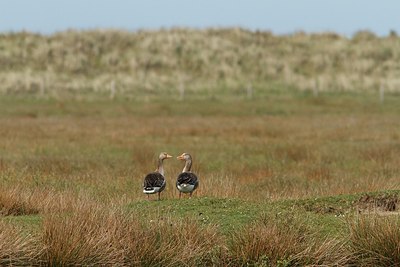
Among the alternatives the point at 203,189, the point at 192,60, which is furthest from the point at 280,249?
the point at 192,60

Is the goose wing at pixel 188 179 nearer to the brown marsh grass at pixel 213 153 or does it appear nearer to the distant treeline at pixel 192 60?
the brown marsh grass at pixel 213 153

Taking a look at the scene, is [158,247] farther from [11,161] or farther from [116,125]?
[116,125]

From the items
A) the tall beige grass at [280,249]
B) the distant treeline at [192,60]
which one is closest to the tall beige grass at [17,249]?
the tall beige grass at [280,249]

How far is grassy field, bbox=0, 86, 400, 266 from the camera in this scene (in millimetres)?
11461

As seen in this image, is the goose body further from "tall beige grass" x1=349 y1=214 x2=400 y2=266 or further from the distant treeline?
the distant treeline

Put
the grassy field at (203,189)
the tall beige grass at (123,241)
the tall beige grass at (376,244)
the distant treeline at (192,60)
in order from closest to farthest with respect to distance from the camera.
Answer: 1. the tall beige grass at (123,241)
2. the grassy field at (203,189)
3. the tall beige grass at (376,244)
4. the distant treeline at (192,60)

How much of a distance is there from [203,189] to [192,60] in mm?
50559

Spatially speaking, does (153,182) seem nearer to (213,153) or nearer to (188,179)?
→ (188,179)

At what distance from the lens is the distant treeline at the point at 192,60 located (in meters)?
60.6

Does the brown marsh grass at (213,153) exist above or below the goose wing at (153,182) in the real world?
below

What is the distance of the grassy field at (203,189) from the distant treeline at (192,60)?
52.0ft

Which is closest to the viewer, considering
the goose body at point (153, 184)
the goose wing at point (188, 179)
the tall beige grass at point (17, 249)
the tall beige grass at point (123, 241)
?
the tall beige grass at point (17, 249)

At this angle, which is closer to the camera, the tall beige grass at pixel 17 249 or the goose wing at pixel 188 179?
the tall beige grass at pixel 17 249

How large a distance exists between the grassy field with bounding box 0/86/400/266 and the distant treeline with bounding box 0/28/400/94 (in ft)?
52.0
